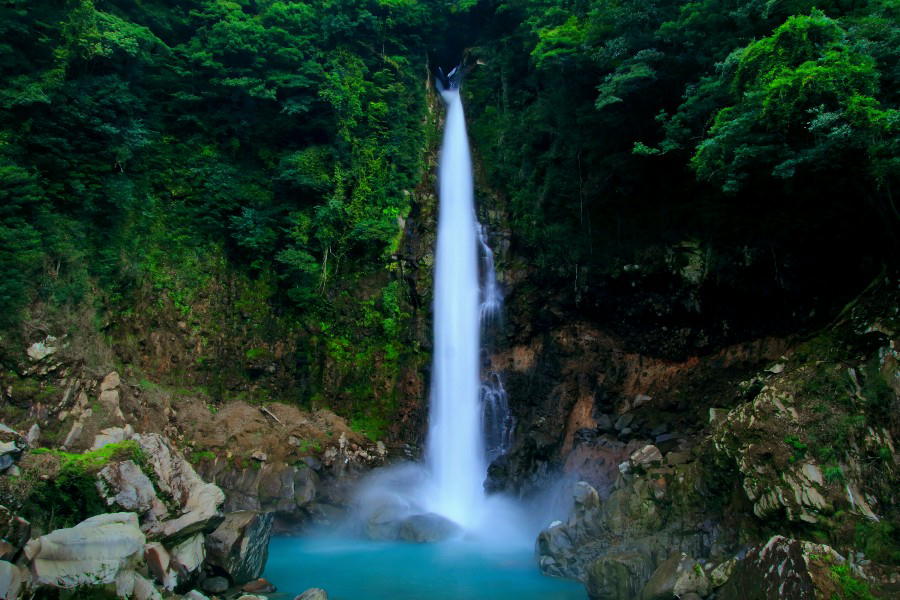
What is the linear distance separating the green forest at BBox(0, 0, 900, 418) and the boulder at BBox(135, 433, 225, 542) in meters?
5.83

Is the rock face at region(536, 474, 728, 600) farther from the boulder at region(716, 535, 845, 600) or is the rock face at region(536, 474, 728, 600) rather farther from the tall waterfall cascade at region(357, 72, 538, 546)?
the tall waterfall cascade at region(357, 72, 538, 546)

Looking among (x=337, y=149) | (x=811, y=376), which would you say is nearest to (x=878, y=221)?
(x=811, y=376)

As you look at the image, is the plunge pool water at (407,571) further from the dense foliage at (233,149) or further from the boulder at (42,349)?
the boulder at (42,349)

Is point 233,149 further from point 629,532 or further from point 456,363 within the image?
point 629,532

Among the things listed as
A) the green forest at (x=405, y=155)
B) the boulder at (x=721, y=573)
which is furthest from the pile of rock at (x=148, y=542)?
the boulder at (x=721, y=573)

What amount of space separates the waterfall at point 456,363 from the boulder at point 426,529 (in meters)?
1.01

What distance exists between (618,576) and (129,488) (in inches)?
303

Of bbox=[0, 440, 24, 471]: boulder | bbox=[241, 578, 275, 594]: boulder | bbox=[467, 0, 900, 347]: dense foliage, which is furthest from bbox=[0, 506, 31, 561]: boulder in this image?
bbox=[467, 0, 900, 347]: dense foliage

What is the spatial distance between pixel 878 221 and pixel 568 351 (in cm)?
749

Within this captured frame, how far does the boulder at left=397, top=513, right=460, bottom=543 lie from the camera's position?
41.1 ft

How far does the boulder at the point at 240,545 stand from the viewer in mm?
8867

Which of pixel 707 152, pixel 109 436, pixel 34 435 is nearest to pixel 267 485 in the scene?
pixel 109 436

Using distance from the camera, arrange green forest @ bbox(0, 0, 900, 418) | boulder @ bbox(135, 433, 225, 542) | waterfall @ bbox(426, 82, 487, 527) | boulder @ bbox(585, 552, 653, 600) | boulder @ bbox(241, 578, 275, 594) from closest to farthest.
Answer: boulder @ bbox(135, 433, 225, 542) < boulder @ bbox(585, 552, 653, 600) < boulder @ bbox(241, 578, 275, 594) < green forest @ bbox(0, 0, 900, 418) < waterfall @ bbox(426, 82, 487, 527)

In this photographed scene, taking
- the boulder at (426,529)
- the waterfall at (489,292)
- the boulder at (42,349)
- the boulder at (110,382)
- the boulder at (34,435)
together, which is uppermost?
the waterfall at (489,292)
